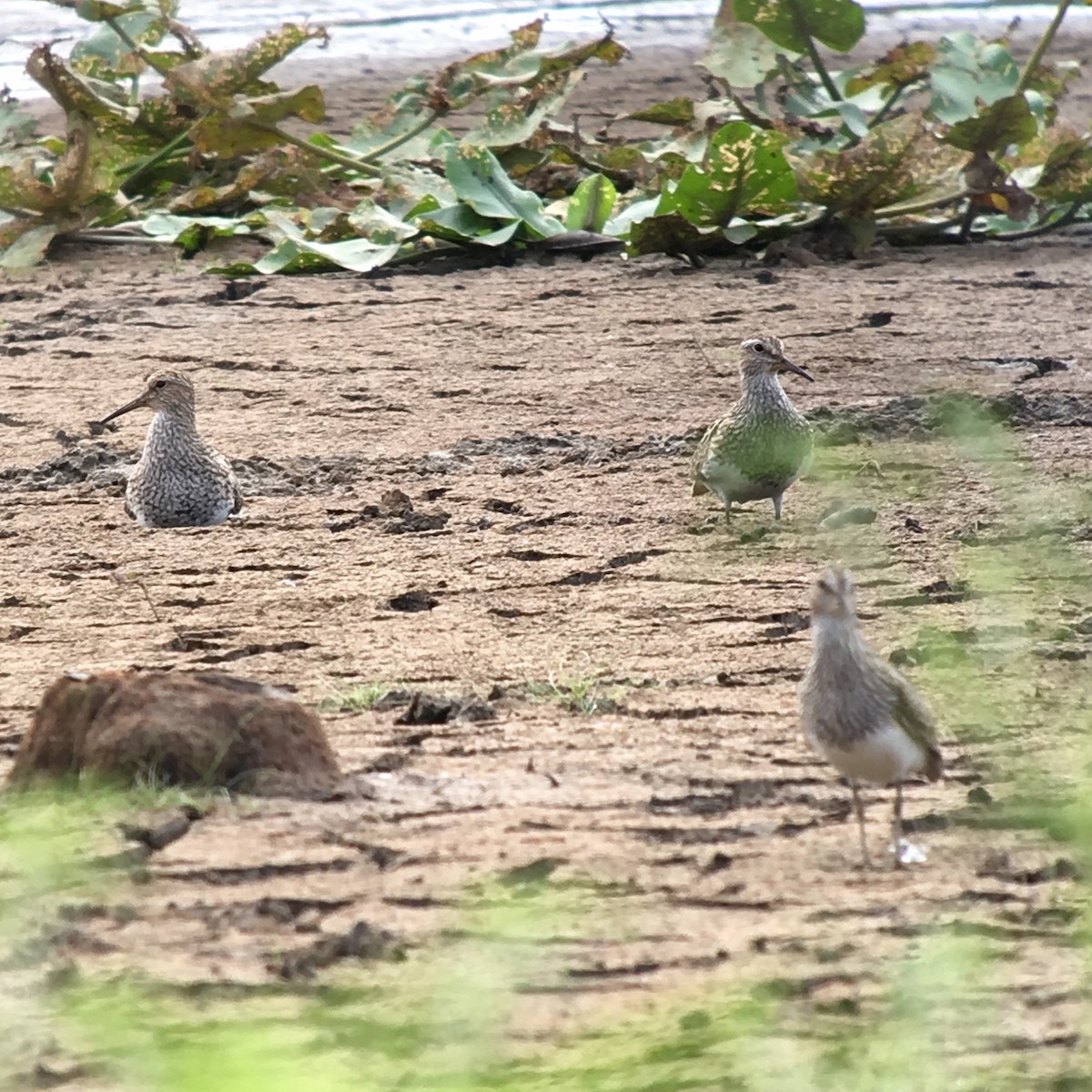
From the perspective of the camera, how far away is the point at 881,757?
4.02 m

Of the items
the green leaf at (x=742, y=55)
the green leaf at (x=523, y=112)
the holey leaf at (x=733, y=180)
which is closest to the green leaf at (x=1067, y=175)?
the holey leaf at (x=733, y=180)

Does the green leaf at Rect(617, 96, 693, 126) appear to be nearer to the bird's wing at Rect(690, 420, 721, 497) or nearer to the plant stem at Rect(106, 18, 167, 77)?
the plant stem at Rect(106, 18, 167, 77)

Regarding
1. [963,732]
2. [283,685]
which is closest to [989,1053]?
[963,732]

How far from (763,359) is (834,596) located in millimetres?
3272

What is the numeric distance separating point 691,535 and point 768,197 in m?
3.97

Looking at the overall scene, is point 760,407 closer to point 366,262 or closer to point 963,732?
point 963,732

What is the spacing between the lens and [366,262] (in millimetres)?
10336

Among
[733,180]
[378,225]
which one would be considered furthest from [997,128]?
[378,225]

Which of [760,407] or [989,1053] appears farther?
[760,407]

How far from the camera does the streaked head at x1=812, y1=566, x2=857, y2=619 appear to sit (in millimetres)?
4145

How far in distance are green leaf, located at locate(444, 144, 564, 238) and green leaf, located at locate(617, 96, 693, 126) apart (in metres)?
1.43

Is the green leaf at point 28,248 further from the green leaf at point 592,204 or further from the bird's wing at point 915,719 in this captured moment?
the bird's wing at point 915,719

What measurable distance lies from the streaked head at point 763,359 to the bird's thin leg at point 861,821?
321 centimetres

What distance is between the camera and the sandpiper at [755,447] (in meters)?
6.67
